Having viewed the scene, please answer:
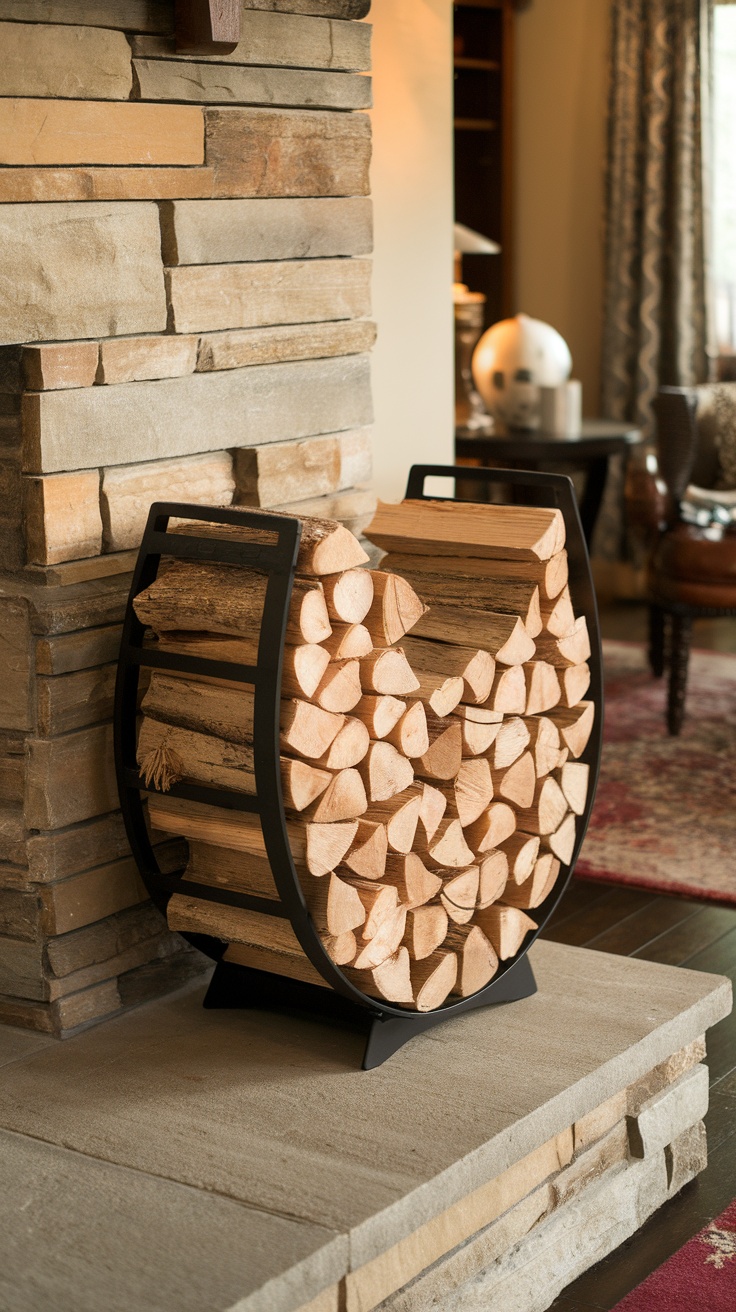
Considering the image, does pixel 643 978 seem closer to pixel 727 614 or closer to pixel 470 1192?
pixel 470 1192

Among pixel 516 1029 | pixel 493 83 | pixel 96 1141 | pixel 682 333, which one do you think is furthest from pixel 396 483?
pixel 493 83

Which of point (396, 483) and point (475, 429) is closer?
point (396, 483)

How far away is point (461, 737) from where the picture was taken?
6.09 ft

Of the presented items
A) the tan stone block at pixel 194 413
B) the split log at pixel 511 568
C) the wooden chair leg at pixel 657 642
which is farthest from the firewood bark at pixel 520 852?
the wooden chair leg at pixel 657 642

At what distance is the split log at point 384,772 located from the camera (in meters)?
1.76

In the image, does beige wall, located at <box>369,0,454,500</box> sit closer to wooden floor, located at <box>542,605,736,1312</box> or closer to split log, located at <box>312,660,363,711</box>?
wooden floor, located at <box>542,605,736,1312</box>

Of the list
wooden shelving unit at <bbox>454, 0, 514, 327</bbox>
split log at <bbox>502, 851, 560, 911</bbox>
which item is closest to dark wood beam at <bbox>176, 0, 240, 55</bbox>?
split log at <bbox>502, 851, 560, 911</bbox>

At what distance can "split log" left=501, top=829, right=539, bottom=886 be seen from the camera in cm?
198

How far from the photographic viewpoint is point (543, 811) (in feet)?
6.54

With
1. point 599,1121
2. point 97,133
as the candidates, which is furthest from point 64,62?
point 599,1121

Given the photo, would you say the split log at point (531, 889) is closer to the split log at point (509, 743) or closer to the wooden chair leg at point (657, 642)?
the split log at point (509, 743)

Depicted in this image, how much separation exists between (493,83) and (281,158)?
4.16 metres

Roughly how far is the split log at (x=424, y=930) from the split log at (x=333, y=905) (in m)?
0.11

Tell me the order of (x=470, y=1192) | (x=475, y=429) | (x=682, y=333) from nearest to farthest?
(x=470, y=1192) < (x=475, y=429) < (x=682, y=333)
